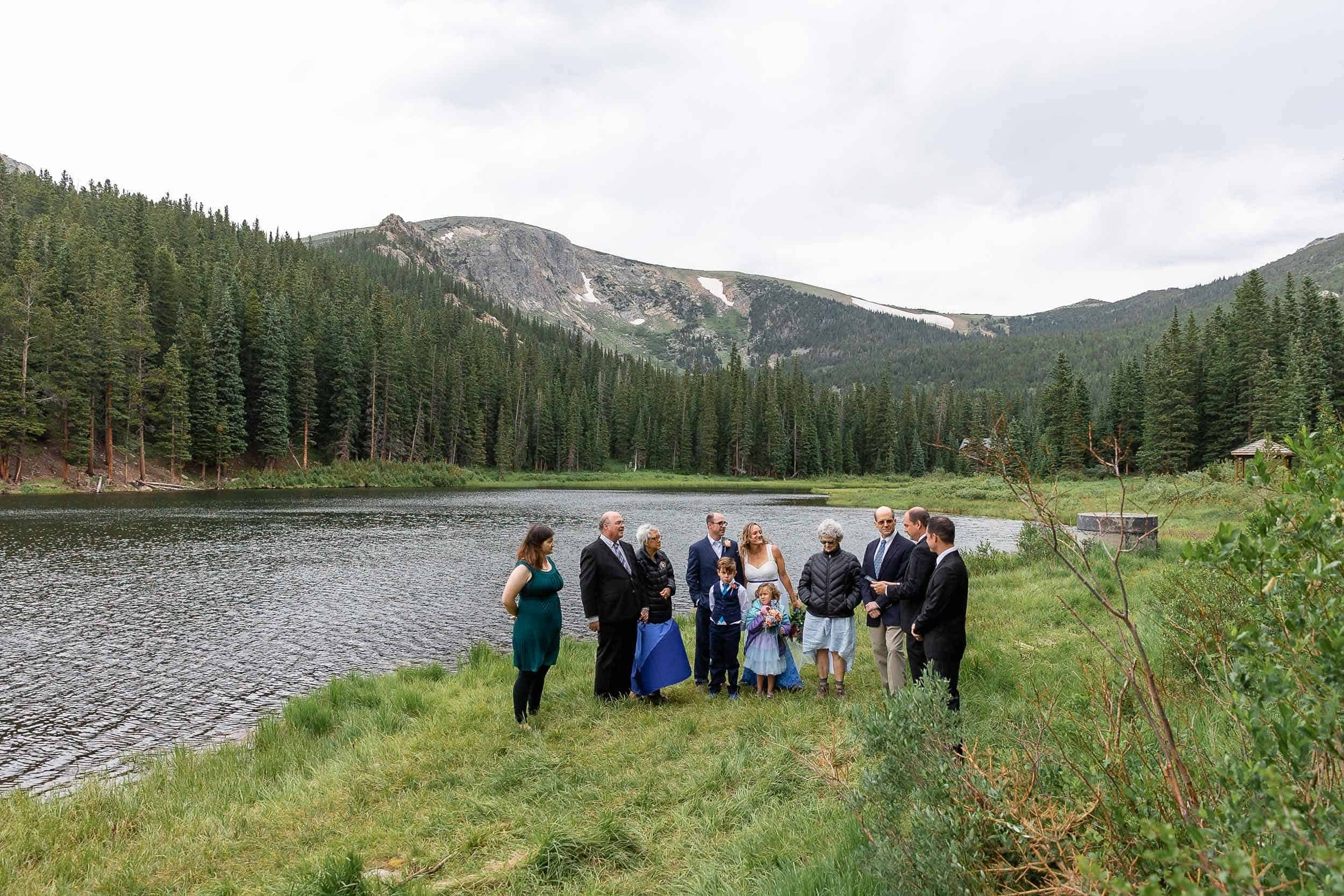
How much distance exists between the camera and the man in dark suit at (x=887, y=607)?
7902mm

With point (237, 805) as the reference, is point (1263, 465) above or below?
above

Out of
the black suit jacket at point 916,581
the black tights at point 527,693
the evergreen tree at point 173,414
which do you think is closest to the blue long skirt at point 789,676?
the black suit jacket at point 916,581

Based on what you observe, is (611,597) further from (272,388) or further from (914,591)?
(272,388)

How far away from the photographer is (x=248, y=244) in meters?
104

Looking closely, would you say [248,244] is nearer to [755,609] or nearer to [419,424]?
[419,424]

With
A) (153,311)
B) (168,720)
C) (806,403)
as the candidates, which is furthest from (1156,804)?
(806,403)

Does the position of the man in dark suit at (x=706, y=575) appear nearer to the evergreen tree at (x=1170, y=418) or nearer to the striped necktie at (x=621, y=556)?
the striped necktie at (x=621, y=556)

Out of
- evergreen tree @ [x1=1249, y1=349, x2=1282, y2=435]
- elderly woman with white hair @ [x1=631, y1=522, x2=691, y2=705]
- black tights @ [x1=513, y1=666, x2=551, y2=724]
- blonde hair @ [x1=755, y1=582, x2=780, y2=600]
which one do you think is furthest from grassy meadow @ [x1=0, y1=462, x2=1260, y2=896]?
evergreen tree @ [x1=1249, y1=349, x2=1282, y2=435]

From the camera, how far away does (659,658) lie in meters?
9.12

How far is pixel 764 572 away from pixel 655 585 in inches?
57.2

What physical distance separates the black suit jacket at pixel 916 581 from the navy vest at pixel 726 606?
239 cm

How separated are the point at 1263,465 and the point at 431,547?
28322 millimetres

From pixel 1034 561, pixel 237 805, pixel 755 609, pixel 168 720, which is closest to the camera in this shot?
pixel 237 805

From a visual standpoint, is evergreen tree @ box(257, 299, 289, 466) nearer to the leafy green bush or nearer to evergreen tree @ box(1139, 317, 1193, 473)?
the leafy green bush
